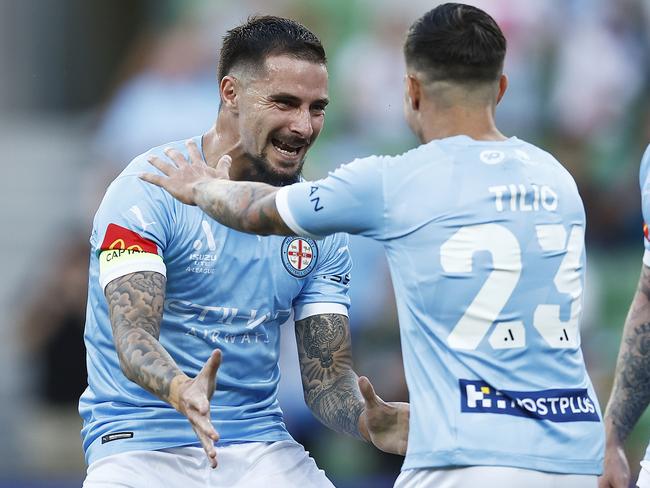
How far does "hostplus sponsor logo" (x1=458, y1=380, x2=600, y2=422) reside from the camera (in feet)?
14.7

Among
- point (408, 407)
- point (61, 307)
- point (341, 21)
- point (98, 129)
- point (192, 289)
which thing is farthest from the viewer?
point (98, 129)

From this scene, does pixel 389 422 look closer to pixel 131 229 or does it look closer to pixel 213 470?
pixel 213 470

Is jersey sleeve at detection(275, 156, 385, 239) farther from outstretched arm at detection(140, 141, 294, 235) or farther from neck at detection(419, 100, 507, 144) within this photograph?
neck at detection(419, 100, 507, 144)

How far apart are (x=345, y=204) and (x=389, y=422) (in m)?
0.99

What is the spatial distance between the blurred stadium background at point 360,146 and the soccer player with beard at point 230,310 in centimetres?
475

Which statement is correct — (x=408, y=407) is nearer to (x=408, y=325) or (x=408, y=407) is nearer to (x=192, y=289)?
(x=408, y=325)

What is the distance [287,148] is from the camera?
605 centimetres

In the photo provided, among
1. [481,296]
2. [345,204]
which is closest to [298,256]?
[345,204]

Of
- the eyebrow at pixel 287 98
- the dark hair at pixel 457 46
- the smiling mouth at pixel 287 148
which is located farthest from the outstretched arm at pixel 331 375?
the dark hair at pixel 457 46

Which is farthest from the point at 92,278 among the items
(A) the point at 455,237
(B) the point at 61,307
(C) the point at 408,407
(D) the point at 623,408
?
(B) the point at 61,307

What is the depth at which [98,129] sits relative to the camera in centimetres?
1462

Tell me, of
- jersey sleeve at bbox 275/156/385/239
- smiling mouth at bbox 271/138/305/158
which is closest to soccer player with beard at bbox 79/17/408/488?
smiling mouth at bbox 271/138/305/158

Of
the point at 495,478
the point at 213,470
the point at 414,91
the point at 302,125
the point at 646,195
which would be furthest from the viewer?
the point at 302,125

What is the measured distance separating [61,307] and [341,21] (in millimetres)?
4018
